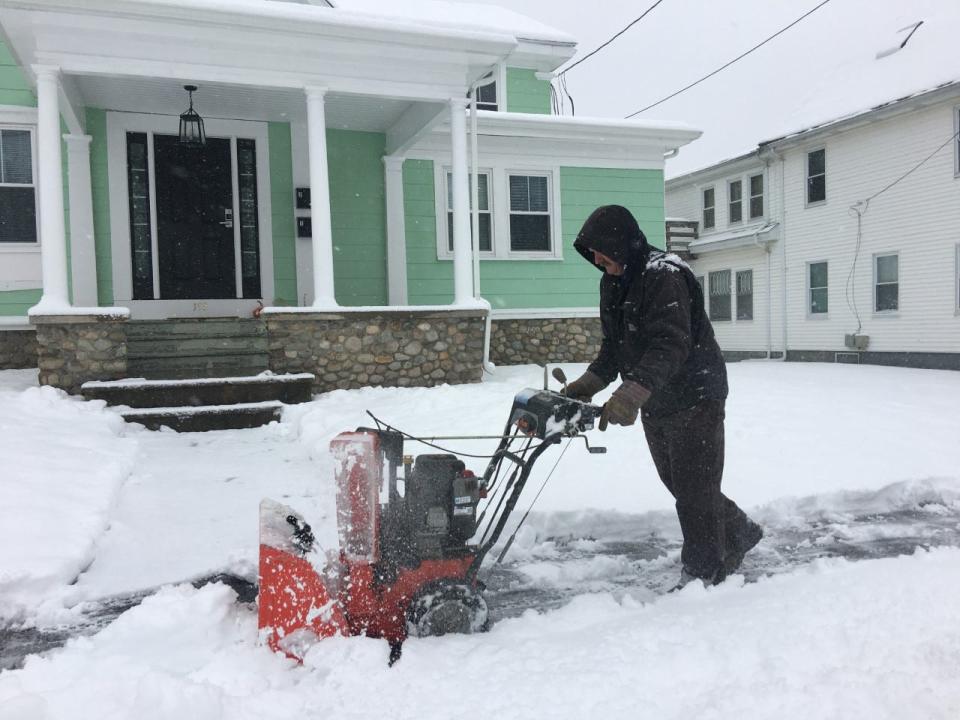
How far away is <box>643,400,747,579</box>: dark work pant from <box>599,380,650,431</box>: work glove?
0.48 meters

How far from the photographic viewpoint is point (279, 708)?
231 centimetres

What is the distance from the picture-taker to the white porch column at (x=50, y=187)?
7688 millimetres

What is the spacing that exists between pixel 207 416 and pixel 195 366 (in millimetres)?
1448

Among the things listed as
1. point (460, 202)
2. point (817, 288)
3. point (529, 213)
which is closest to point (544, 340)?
point (529, 213)

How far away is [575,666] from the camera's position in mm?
2502

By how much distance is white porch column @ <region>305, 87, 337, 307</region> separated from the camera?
8.59 m

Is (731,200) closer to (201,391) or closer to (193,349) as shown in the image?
(193,349)

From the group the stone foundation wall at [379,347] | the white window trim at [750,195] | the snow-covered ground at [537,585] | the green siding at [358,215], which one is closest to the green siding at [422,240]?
the green siding at [358,215]

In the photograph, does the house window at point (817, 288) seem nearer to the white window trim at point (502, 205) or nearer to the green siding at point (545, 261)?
the green siding at point (545, 261)

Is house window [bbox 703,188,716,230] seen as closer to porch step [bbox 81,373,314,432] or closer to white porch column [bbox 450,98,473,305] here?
white porch column [bbox 450,98,473,305]

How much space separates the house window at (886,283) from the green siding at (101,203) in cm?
1614

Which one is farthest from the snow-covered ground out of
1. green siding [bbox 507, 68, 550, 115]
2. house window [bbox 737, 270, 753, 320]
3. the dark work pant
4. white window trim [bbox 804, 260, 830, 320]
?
house window [bbox 737, 270, 753, 320]

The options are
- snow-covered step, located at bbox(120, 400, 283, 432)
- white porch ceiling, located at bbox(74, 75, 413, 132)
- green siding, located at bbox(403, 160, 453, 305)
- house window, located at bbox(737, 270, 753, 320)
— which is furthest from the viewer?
house window, located at bbox(737, 270, 753, 320)

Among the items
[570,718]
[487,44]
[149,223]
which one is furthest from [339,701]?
[149,223]
